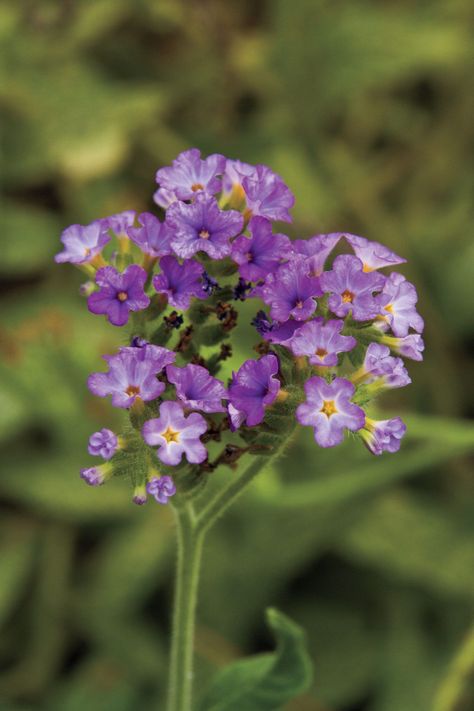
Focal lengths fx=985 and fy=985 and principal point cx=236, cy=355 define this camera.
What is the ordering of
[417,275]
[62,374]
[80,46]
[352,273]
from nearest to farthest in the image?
[352,273], [62,374], [417,275], [80,46]

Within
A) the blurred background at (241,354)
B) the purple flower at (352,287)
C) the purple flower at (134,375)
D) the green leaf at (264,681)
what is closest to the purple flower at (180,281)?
the purple flower at (134,375)

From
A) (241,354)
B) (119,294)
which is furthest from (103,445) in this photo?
(241,354)

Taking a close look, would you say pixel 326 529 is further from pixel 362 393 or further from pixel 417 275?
pixel 362 393

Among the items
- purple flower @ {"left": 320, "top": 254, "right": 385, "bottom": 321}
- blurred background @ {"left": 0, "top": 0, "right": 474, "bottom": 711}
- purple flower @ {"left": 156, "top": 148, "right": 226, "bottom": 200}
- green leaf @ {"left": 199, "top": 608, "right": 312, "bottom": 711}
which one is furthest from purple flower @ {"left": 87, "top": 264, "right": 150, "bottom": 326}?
blurred background @ {"left": 0, "top": 0, "right": 474, "bottom": 711}

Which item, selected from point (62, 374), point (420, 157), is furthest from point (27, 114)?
point (420, 157)

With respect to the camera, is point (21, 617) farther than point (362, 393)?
Yes
